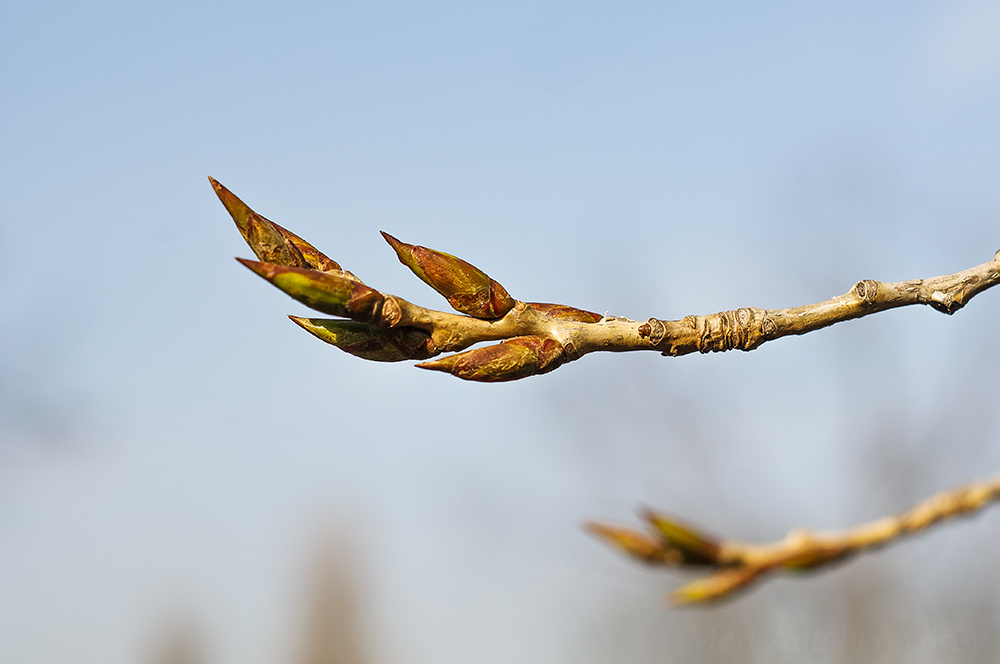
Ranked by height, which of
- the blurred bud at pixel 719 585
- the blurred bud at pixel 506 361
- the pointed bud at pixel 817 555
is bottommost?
the blurred bud at pixel 719 585

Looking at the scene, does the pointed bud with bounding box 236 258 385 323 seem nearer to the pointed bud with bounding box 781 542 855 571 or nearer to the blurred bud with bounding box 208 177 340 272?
the blurred bud with bounding box 208 177 340 272

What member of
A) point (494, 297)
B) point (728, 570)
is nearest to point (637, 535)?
point (728, 570)

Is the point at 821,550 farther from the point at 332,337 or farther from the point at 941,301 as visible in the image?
the point at 941,301

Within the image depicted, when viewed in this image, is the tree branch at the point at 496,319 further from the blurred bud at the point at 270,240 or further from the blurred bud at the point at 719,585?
A: the blurred bud at the point at 719,585

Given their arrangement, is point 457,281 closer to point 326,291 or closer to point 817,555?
point 326,291

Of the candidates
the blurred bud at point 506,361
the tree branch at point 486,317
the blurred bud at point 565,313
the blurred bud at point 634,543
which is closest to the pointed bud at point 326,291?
the tree branch at point 486,317

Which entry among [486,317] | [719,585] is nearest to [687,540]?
[719,585]

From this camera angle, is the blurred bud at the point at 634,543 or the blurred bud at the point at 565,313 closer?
the blurred bud at the point at 634,543
